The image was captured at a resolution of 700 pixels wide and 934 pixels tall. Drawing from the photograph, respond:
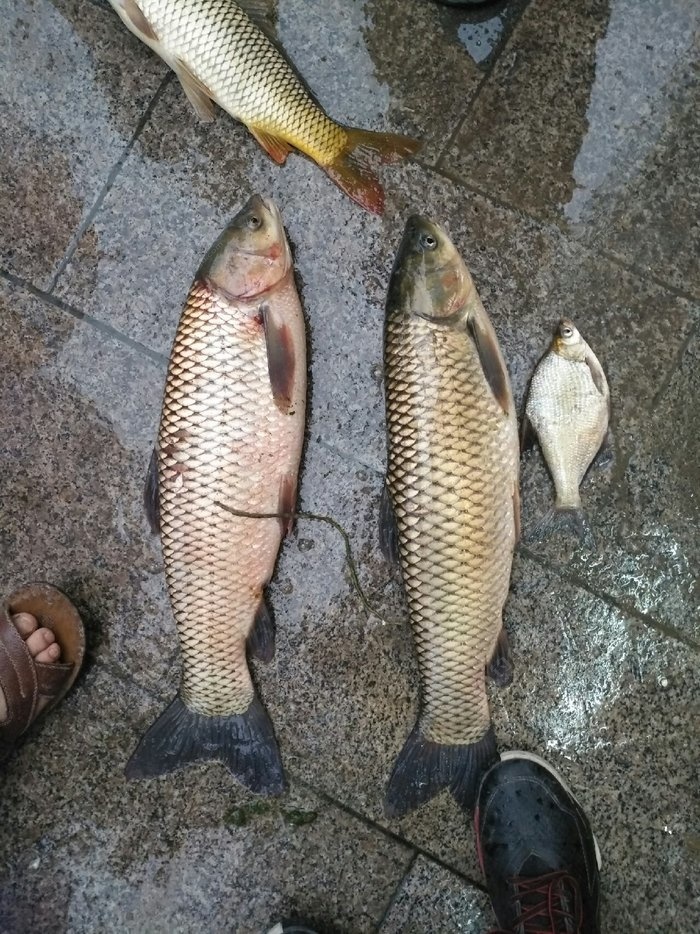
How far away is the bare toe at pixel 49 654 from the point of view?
3014mm

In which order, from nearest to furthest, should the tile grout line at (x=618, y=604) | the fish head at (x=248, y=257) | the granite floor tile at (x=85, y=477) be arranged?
1. the fish head at (x=248, y=257)
2. the tile grout line at (x=618, y=604)
3. the granite floor tile at (x=85, y=477)

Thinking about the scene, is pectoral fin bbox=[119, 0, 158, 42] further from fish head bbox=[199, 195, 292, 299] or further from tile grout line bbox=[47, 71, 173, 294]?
fish head bbox=[199, 195, 292, 299]

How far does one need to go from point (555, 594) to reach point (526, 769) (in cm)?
68

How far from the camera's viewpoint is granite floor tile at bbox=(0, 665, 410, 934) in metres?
3.05

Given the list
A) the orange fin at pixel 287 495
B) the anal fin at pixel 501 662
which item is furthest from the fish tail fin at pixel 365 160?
the anal fin at pixel 501 662

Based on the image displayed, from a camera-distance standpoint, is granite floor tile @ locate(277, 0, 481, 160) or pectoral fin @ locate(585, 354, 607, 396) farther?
granite floor tile @ locate(277, 0, 481, 160)

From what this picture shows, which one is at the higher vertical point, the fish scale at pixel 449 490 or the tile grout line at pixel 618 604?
the fish scale at pixel 449 490

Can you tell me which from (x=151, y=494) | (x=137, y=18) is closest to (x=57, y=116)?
(x=137, y=18)

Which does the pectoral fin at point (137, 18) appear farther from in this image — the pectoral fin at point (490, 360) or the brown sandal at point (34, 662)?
the brown sandal at point (34, 662)

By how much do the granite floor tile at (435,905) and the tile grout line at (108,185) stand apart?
2804mm

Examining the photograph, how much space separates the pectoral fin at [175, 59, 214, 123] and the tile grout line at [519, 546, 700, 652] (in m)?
2.14

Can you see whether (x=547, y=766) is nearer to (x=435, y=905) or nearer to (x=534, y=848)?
(x=534, y=848)

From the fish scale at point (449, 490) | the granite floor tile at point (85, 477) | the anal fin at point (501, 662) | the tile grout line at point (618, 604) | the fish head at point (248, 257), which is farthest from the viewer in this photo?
the granite floor tile at point (85, 477)

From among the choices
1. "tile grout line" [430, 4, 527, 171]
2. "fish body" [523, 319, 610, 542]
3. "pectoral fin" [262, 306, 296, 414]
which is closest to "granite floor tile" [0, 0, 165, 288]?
"pectoral fin" [262, 306, 296, 414]
